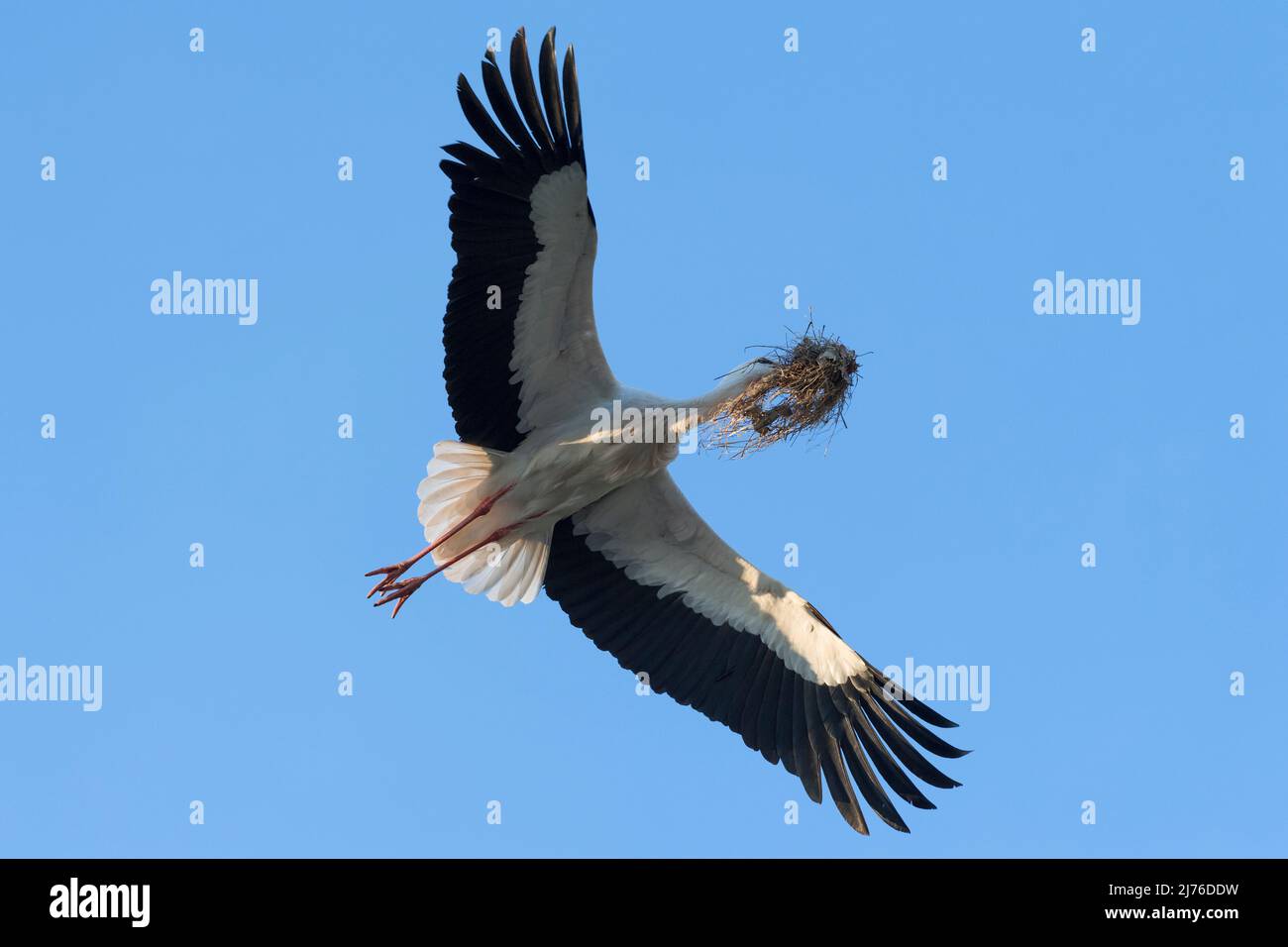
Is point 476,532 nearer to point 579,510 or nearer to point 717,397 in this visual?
point 579,510

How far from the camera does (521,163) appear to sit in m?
8.35

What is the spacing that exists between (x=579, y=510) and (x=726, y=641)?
1208 millimetres

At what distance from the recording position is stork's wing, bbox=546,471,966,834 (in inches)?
356

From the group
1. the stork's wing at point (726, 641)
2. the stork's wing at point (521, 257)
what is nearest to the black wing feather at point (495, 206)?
the stork's wing at point (521, 257)

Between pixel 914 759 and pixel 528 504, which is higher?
pixel 528 504

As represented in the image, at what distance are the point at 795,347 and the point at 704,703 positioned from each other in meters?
2.34

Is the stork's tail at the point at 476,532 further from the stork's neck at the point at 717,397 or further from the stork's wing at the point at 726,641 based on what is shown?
the stork's neck at the point at 717,397

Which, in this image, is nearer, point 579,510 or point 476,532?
point 476,532

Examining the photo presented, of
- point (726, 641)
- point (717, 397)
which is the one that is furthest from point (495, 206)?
point (726, 641)

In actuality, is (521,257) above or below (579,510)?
above

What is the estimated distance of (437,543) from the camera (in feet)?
29.6

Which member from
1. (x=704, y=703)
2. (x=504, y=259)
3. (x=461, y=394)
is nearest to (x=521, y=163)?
(x=504, y=259)

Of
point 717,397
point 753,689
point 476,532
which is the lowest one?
point 753,689

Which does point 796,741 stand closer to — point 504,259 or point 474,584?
point 474,584
